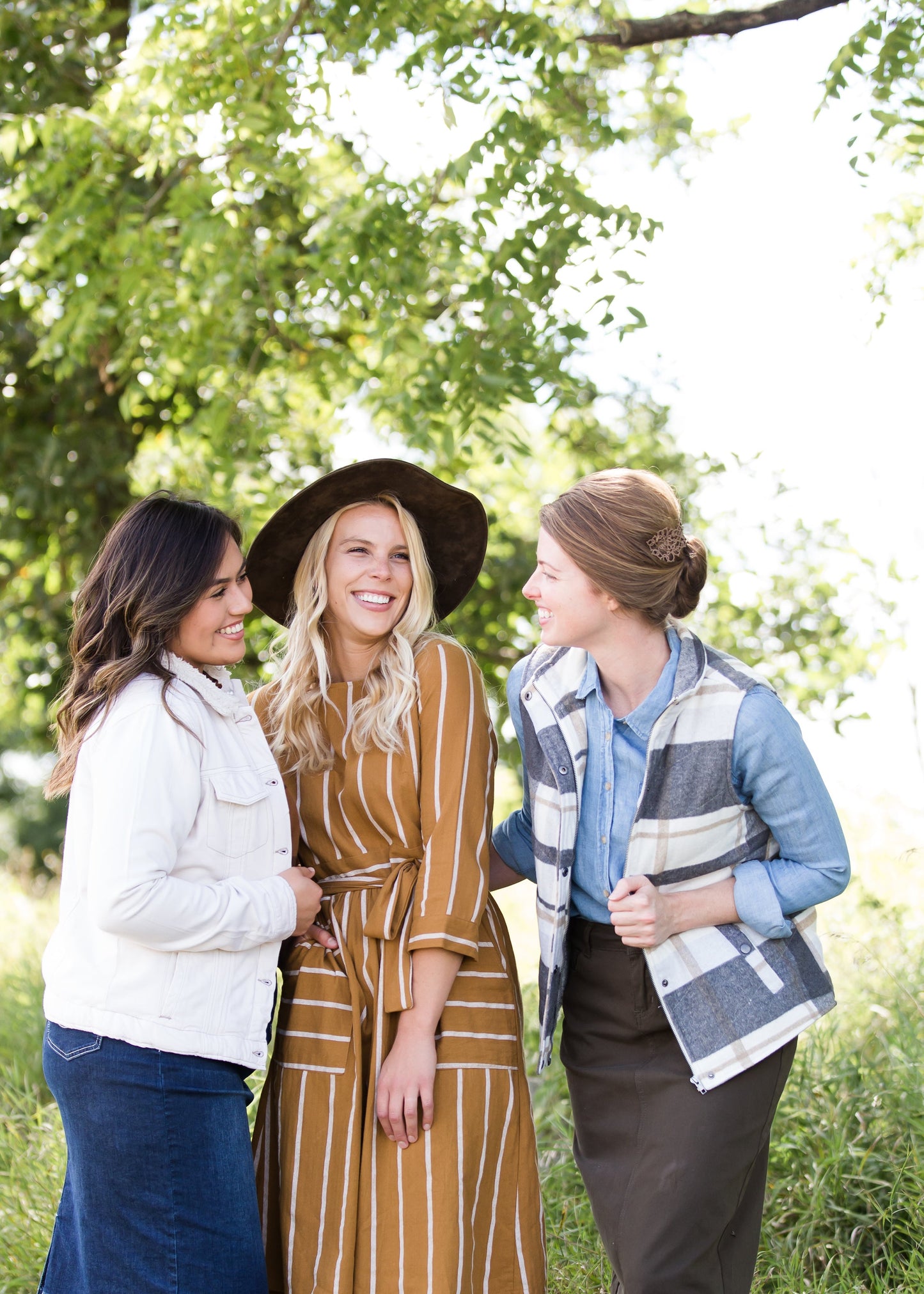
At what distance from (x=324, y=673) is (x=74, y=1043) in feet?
3.07

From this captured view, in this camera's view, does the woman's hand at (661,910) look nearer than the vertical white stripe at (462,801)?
Yes

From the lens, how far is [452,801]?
2.37 m

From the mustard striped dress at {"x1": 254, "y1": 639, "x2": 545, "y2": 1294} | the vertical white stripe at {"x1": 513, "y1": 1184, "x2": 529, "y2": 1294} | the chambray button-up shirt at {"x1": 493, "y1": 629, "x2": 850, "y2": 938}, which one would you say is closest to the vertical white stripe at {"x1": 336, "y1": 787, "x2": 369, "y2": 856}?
the mustard striped dress at {"x1": 254, "y1": 639, "x2": 545, "y2": 1294}

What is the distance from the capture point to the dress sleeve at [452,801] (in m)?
2.30

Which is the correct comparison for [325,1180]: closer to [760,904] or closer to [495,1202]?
[495,1202]

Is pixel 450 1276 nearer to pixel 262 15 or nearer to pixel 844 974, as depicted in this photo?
pixel 844 974

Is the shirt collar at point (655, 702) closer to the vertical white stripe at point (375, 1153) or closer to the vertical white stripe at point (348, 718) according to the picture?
the vertical white stripe at point (348, 718)

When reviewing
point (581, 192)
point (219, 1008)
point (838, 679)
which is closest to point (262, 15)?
point (581, 192)

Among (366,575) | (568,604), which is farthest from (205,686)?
(568,604)

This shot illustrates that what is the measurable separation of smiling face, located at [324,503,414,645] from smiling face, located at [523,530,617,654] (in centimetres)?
39

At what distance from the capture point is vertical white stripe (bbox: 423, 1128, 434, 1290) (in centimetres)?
212

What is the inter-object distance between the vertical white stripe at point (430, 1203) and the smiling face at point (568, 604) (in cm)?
101

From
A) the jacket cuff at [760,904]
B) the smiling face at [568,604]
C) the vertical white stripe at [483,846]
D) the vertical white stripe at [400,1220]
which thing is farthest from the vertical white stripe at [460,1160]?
the smiling face at [568,604]

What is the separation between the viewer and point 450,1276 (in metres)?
2.12
